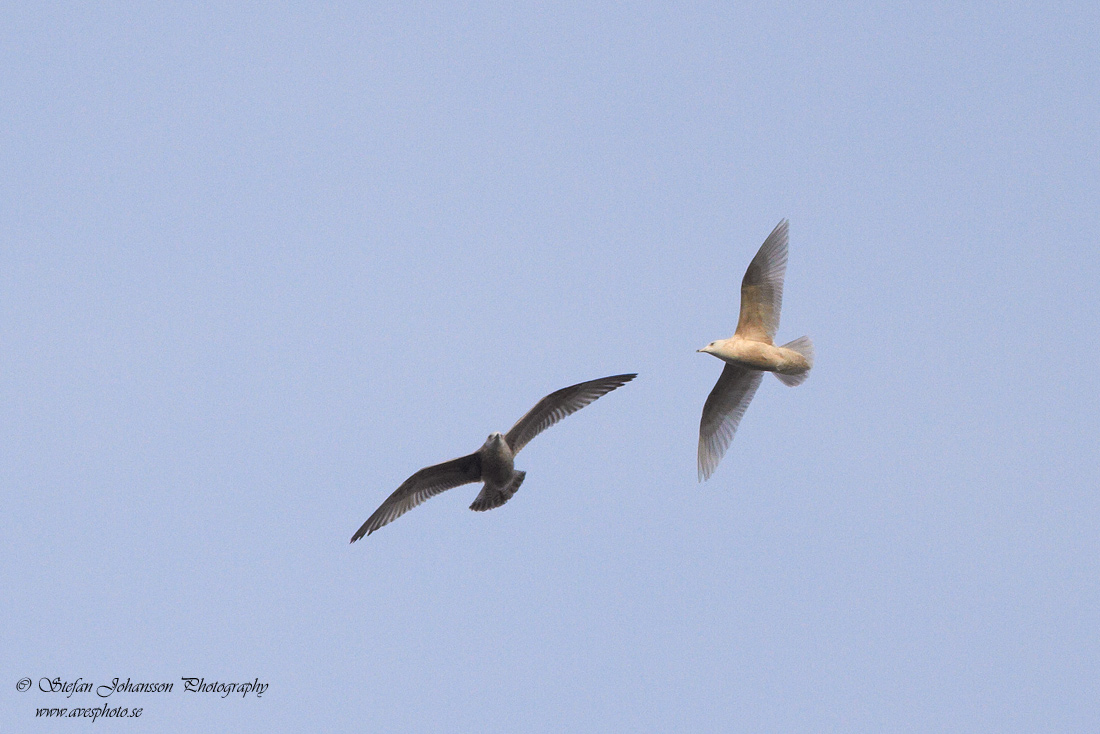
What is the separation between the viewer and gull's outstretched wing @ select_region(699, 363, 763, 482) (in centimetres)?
1605

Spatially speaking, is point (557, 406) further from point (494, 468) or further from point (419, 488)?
point (419, 488)

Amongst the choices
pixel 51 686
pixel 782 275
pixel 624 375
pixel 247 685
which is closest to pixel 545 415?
pixel 624 375

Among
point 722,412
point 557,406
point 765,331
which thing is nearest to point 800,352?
point 765,331

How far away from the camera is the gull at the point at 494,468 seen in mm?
14070

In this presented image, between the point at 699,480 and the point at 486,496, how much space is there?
3.78 metres

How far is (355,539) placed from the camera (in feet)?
47.9

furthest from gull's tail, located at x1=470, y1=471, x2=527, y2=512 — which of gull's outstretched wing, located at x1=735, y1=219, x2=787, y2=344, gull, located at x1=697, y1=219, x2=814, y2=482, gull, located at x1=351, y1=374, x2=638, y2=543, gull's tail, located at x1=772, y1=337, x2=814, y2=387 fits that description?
gull's tail, located at x1=772, y1=337, x2=814, y2=387

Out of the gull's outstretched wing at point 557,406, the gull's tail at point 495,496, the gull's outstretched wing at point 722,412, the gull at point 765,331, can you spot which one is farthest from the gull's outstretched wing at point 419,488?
the gull's outstretched wing at point 722,412

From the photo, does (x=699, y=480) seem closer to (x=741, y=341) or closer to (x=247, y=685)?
(x=741, y=341)

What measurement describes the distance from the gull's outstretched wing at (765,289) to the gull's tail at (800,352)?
0.33 meters

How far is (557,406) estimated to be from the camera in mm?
14320

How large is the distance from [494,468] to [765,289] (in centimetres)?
468

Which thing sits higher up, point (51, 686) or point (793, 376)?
point (793, 376)

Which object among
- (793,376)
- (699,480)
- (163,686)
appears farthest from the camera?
(699,480)
